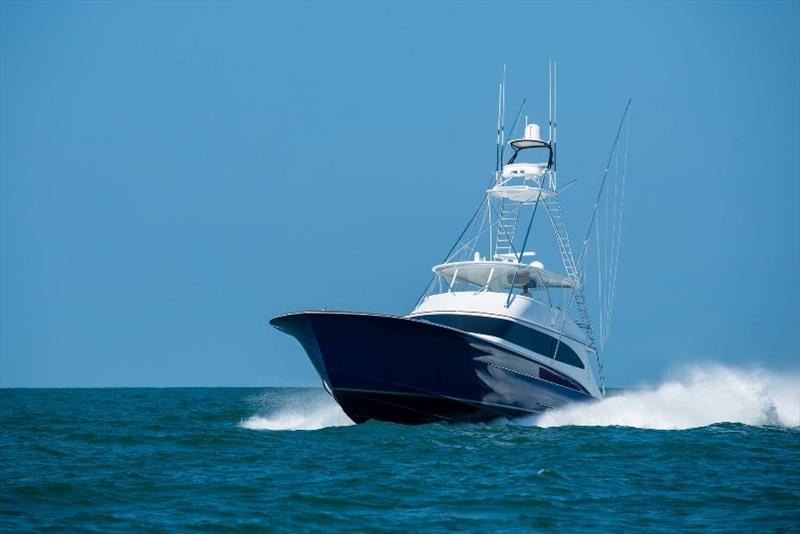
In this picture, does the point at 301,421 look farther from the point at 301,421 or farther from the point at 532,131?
the point at 532,131

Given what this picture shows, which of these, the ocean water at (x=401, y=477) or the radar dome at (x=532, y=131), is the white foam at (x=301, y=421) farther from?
the radar dome at (x=532, y=131)

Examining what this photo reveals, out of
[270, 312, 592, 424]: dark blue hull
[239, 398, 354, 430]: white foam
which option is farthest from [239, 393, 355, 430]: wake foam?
[270, 312, 592, 424]: dark blue hull

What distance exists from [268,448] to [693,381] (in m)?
15.9

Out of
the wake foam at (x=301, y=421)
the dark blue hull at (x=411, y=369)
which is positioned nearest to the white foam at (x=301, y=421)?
the wake foam at (x=301, y=421)

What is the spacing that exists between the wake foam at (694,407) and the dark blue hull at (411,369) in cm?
231

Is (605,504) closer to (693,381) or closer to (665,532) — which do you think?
(665,532)

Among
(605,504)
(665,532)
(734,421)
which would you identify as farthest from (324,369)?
(734,421)

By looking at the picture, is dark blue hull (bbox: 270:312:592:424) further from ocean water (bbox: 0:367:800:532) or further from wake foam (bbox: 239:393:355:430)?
wake foam (bbox: 239:393:355:430)

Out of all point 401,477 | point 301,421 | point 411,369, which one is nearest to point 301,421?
point 301,421

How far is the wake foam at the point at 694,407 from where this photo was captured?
888 inches

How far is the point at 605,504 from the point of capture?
1098 centimetres

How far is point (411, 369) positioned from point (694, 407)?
34.0 feet

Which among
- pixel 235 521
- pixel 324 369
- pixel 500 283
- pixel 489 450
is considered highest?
pixel 500 283

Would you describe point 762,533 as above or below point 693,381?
below
